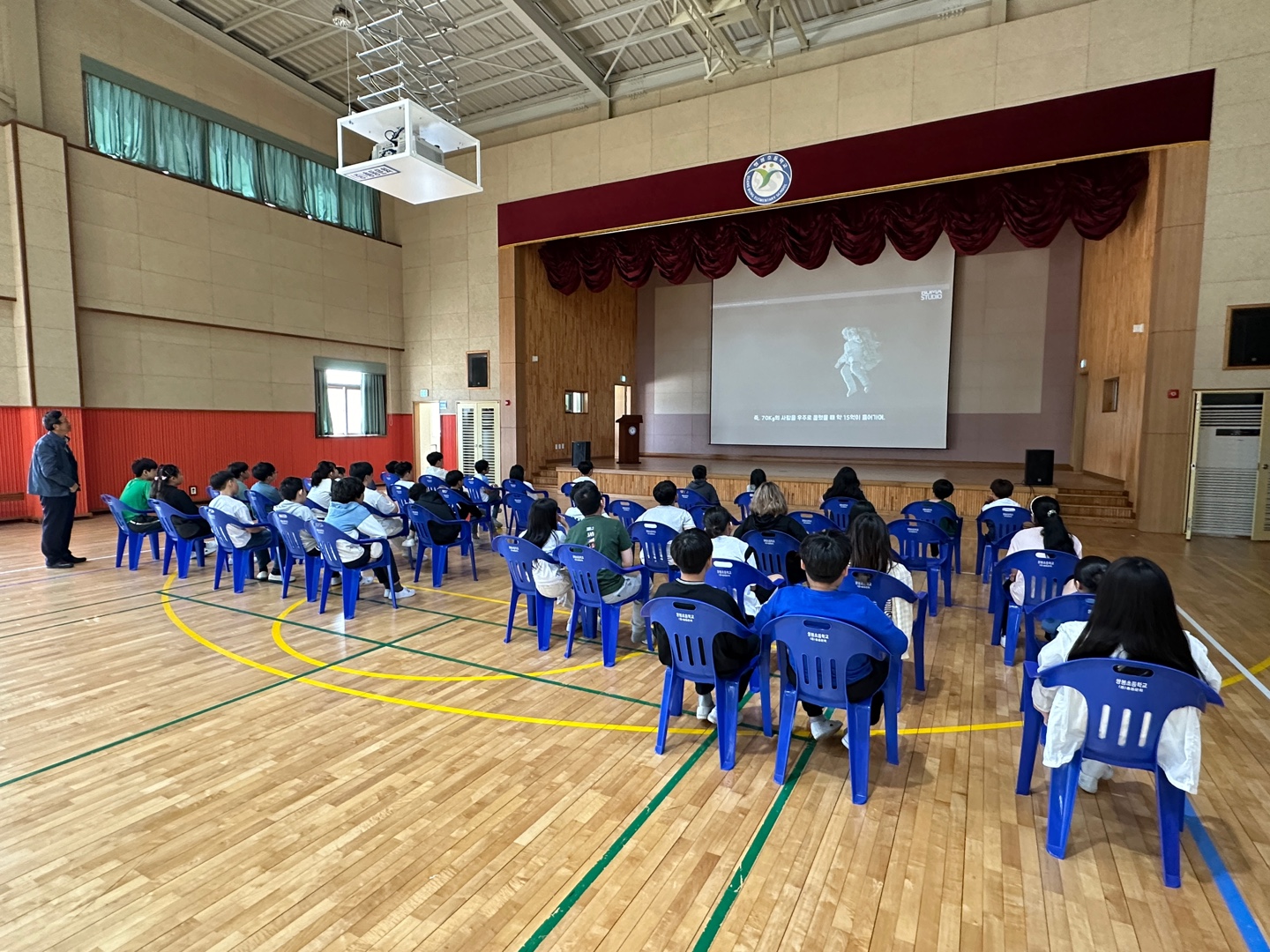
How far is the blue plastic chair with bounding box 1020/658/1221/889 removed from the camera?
1.88 m

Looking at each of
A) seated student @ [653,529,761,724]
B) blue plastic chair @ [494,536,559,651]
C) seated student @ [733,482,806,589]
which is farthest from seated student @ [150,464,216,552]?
seated student @ [653,529,761,724]

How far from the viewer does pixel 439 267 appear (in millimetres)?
14070

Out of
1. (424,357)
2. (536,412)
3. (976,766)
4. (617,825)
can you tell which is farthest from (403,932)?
(424,357)

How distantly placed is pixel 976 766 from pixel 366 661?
3.32 m

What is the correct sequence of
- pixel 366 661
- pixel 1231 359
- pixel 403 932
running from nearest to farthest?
pixel 403 932 < pixel 366 661 < pixel 1231 359

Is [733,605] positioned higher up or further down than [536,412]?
further down

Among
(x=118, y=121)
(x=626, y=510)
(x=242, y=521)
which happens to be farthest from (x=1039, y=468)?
(x=118, y=121)

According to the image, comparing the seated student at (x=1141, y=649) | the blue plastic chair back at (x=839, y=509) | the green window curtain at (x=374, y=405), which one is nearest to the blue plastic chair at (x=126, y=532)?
the blue plastic chair back at (x=839, y=509)

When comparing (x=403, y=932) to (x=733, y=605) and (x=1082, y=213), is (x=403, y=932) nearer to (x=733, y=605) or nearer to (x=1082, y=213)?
(x=733, y=605)

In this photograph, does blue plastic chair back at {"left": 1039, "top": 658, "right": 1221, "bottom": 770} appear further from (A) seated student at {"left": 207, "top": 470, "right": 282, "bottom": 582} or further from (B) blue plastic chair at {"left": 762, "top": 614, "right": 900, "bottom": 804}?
(A) seated student at {"left": 207, "top": 470, "right": 282, "bottom": 582}

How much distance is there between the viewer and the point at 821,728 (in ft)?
9.68

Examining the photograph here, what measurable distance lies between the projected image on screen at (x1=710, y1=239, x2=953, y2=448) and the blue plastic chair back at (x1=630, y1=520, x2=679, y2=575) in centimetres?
905

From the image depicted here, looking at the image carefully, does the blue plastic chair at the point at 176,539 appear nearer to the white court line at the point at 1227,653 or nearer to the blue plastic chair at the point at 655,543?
the blue plastic chair at the point at 655,543

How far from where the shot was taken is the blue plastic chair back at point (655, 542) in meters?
4.69
